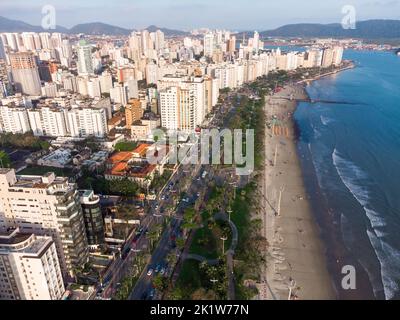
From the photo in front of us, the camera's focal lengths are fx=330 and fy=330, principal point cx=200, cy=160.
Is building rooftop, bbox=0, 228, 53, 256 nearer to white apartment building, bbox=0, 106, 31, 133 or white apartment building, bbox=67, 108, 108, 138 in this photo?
white apartment building, bbox=67, 108, 108, 138

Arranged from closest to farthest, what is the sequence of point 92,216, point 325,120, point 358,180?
point 92,216, point 358,180, point 325,120

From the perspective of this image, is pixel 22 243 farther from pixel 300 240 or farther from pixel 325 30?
pixel 325 30

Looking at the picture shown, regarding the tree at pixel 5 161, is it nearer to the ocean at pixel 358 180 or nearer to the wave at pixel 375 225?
the ocean at pixel 358 180

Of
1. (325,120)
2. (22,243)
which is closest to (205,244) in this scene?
(22,243)

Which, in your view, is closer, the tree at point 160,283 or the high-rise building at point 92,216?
the tree at point 160,283

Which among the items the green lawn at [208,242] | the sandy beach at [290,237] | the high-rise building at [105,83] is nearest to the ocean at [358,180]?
the sandy beach at [290,237]

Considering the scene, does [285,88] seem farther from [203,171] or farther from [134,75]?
[203,171]
